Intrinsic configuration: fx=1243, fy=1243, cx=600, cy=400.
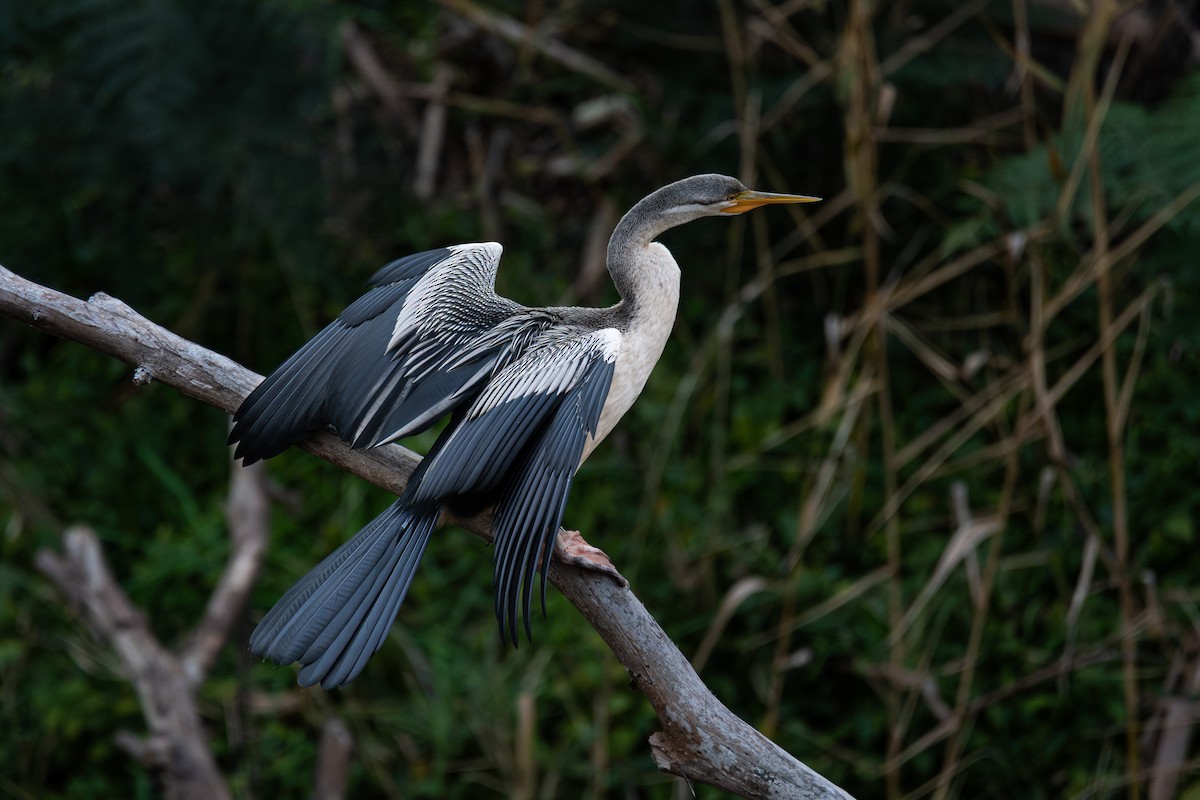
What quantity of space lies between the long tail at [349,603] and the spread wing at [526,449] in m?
0.07

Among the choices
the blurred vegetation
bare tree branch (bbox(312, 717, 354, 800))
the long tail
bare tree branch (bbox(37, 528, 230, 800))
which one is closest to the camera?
the long tail

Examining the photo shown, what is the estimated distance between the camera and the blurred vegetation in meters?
3.26

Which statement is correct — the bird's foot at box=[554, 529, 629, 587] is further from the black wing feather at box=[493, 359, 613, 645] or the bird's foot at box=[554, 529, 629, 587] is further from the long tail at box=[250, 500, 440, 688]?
the long tail at box=[250, 500, 440, 688]

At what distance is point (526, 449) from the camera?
1896 millimetres

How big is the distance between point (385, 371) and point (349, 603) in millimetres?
402

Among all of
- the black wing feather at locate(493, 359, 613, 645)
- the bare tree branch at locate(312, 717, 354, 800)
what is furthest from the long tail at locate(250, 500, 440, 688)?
the bare tree branch at locate(312, 717, 354, 800)

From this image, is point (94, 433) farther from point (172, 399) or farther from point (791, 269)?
point (791, 269)

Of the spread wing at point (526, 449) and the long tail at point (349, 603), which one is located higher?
the spread wing at point (526, 449)

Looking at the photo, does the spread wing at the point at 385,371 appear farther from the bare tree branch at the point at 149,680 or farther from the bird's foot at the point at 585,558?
the bare tree branch at the point at 149,680

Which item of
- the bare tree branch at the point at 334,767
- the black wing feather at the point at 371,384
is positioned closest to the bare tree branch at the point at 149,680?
the bare tree branch at the point at 334,767

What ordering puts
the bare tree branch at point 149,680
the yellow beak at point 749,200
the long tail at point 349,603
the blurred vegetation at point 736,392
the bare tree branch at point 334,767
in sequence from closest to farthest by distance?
the long tail at point 349,603, the yellow beak at point 749,200, the bare tree branch at point 149,680, the bare tree branch at point 334,767, the blurred vegetation at point 736,392

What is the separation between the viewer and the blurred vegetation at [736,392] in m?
3.26

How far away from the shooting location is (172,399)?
4281mm

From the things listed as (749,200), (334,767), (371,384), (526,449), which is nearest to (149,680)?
(334,767)
